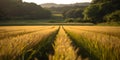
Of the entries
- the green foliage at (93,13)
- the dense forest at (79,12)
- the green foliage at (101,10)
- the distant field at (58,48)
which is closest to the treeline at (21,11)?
the dense forest at (79,12)

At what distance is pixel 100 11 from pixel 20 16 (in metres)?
33.1

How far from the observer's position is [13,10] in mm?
73625

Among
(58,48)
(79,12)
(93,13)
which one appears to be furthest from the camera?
(79,12)

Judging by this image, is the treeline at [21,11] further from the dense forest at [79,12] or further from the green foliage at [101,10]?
the green foliage at [101,10]

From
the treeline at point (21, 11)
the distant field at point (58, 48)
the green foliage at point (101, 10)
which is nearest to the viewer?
the distant field at point (58, 48)

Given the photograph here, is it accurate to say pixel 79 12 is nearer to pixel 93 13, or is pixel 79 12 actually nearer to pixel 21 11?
pixel 21 11

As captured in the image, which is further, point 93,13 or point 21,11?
point 21,11

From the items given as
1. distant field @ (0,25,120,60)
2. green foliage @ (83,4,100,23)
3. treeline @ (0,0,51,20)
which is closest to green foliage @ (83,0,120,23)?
green foliage @ (83,4,100,23)

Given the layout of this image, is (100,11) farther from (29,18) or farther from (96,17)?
(29,18)

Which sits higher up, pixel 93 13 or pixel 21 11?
pixel 21 11

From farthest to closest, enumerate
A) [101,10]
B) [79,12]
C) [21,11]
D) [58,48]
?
1. [79,12]
2. [21,11]
3. [101,10]
4. [58,48]

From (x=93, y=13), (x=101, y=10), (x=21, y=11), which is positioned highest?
(x=21, y=11)

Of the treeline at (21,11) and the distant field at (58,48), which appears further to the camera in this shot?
the treeline at (21,11)

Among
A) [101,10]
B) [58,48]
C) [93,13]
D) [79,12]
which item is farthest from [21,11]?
[58,48]
